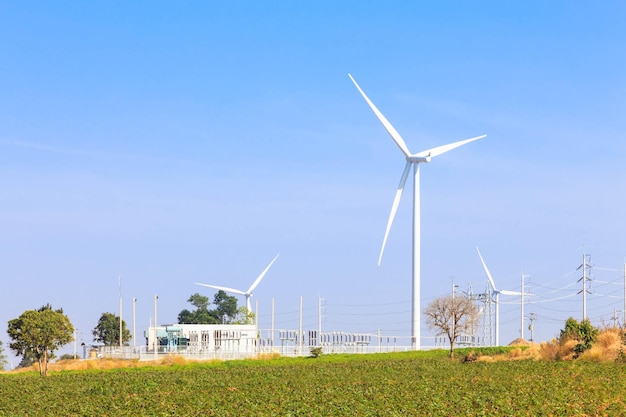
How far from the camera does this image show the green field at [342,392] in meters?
36.2

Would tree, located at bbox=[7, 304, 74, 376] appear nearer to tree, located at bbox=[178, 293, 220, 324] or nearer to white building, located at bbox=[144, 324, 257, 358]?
white building, located at bbox=[144, 324, 257, 358]

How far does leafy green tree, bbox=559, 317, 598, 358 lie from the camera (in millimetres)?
67750

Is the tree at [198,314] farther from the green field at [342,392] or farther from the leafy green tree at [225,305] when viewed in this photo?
the green field at [342,392]

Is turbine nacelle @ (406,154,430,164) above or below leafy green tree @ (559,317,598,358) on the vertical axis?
above

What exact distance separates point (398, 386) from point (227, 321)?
4983 inches

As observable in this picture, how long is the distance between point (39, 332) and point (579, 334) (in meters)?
41.0

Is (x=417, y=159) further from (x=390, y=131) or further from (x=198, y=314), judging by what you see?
(x=198, y=314)

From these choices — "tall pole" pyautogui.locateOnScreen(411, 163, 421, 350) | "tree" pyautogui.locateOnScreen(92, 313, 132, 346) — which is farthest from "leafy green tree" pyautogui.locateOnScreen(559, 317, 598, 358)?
"tree" pyautogui.locateOnScreen(92, 313, 132, 346)

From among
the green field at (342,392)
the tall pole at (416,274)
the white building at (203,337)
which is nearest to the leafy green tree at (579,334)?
the green field at (342,392)

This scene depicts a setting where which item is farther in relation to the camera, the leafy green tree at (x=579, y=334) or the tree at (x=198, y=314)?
the tree at (x=198, y=314)

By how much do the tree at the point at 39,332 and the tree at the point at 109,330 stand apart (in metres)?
59.0

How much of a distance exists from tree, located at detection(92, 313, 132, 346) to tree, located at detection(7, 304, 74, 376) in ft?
194

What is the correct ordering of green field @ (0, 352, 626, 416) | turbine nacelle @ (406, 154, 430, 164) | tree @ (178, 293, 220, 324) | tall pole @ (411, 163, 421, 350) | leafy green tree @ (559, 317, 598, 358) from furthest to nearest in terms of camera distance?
tree @ (178, 293, 220, 324), turbine nacelle @ (406, 154, 430, 164), tall pole @ (411, 163, 421, 350), leafy green tree @ (559, 317, 598, 358), green field @ (0, 352, 626, 416)

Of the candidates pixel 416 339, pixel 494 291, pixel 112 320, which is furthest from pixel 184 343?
pixel 494 291
